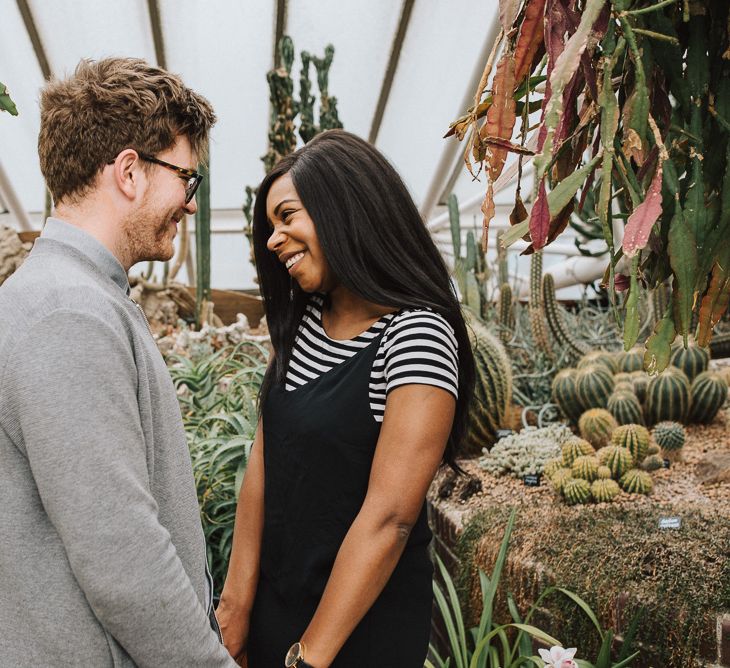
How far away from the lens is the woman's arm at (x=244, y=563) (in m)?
1.45

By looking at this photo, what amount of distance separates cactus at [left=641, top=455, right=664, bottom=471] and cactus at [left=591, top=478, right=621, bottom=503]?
0.40m

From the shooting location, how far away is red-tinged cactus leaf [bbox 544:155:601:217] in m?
1.06

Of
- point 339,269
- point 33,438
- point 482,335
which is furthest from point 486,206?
point 482,335

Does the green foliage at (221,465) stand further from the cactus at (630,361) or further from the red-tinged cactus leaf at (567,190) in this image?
the cactus at (630,361)

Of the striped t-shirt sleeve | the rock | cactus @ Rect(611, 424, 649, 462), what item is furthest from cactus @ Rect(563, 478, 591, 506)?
the striped t-shirt sleeve

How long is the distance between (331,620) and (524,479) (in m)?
2.20

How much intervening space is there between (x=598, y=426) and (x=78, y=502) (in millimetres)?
3093

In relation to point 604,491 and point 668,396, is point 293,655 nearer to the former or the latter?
point 604,491

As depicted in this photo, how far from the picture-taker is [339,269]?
1.36 metres

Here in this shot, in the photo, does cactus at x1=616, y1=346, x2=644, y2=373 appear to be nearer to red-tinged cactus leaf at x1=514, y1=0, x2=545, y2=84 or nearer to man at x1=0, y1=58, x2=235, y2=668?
red-tinged cactus leaf at x1=514, y1=0, x2=545, y2=84

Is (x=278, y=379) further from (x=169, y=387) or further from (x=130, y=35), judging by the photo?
(x=130, y=35)

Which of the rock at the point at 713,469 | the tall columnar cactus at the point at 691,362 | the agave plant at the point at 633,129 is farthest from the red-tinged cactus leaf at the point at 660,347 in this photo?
the tall columnar cactus at the point at 691,362

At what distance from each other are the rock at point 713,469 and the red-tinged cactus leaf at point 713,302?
6.55ft

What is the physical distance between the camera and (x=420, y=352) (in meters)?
1.26
